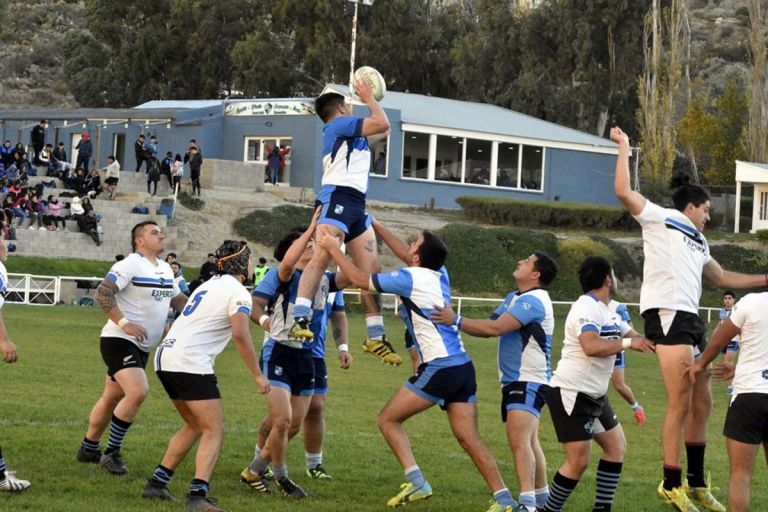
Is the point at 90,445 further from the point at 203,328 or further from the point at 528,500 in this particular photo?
the point at 528,500

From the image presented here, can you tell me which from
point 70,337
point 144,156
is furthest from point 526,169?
point 70,337

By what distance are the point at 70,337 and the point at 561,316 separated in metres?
18.5

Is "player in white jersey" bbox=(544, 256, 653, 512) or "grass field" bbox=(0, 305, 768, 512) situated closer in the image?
"player in white jersey" bbox=(544, 256, 653, 512)

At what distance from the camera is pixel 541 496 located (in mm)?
11000

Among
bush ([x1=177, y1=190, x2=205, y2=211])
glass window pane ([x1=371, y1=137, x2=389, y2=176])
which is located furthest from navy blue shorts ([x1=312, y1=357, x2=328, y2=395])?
glass window pane ([x1=371, y1=137, x2=389, y2=176])

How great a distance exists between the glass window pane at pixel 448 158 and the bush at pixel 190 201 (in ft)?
45.7

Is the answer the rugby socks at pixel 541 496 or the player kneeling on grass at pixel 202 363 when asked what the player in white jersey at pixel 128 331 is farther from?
the rugby socks at pixel 541 496

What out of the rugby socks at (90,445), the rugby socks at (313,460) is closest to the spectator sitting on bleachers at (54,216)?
the rugby socks at (90,445)

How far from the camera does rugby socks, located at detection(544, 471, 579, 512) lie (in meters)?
10.1

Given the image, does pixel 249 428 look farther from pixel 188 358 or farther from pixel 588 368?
pixel 588 368

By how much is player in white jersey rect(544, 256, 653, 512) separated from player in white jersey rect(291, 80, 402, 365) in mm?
1743

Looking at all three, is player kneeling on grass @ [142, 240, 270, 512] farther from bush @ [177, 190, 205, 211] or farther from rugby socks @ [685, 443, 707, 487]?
bush @ [177, 190, 205, 211]

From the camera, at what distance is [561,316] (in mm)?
40094

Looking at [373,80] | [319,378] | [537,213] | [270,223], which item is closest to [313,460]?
[319,378]
